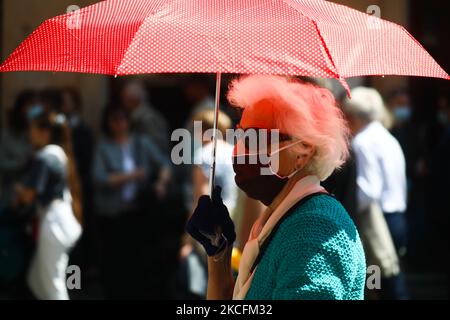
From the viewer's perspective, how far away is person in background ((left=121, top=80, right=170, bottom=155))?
9.33 metres

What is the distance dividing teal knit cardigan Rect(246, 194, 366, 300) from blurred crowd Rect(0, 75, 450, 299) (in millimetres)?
2049

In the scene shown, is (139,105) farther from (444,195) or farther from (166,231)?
(444,195)

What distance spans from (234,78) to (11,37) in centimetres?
693

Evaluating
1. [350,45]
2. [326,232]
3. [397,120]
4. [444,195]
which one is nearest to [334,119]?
[350,45]

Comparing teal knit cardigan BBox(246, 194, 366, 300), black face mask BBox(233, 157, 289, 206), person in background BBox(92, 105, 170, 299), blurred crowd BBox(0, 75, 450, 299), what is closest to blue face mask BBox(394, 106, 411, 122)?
blurred crowd BBox(0, 75, 450, 299)

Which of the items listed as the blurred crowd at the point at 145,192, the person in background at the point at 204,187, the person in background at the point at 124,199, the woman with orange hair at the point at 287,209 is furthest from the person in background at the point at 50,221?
the woman with orange hair at the point at 287,209

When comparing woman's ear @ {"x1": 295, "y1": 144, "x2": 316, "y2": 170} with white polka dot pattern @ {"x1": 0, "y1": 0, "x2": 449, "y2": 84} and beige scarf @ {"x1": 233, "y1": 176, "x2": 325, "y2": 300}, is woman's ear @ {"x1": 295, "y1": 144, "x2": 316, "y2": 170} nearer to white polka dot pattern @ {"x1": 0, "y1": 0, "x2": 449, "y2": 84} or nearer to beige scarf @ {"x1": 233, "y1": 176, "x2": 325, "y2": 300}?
beige scarf @ {"x1": 233, "y1": 176, "x2": 325, "y2": 300}

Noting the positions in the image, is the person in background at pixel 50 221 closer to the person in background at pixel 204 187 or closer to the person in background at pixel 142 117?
the person in background at pixel 204 187

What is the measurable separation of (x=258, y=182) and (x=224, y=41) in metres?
0.53

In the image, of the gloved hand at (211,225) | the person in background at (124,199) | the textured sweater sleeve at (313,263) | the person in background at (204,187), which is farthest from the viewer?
the person in background at (124,199)

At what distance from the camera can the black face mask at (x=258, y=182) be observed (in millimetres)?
3498

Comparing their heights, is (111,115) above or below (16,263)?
above

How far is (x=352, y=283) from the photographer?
127 inches

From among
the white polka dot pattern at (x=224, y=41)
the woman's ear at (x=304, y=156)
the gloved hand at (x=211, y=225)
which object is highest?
the white polka dot pattern at (x=224, y=41)
